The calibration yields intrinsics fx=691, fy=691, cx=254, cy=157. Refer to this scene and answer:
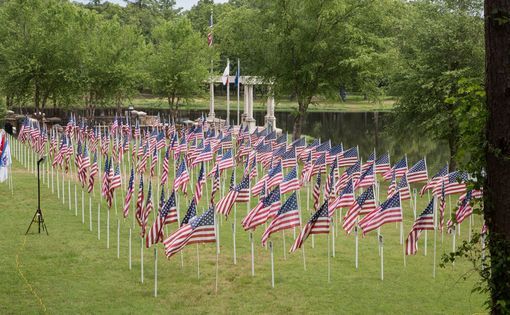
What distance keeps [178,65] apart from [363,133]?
2412 centimetres

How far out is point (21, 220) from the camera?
87.9ft

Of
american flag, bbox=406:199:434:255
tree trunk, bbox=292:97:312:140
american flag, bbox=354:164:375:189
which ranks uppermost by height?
tree trunk, bbox=292:97:312:140

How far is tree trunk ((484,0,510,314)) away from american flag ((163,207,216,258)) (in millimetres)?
9521

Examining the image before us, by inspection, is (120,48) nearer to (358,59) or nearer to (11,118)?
(11,118)

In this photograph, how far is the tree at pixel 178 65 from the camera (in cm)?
5669

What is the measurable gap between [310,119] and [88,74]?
39.9 meters

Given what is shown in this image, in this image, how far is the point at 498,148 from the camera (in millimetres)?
8586

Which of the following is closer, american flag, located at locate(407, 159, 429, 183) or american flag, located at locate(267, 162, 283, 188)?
american flag, located at locate(267, 162, 283, 188)

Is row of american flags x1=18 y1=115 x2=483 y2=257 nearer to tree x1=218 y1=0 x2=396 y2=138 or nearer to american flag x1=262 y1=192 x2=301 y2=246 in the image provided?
american flag x1=262 y1=192 x2=301 y2=246

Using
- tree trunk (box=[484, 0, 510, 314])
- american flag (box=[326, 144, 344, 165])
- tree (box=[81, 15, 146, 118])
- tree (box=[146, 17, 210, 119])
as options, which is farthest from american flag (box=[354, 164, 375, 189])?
tree (box=[81, 15, 146, 118])

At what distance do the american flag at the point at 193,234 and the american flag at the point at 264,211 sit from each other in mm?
2786

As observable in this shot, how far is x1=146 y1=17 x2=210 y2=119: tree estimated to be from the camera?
56.7 metres

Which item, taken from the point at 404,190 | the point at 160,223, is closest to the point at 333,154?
the point at 404,190

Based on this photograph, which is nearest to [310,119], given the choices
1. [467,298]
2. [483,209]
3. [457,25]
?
[457,25]
